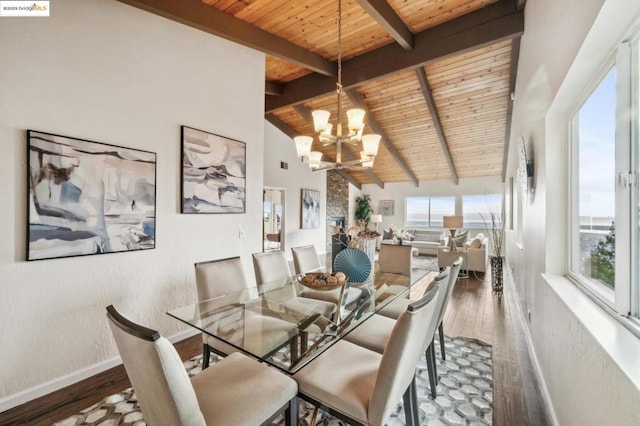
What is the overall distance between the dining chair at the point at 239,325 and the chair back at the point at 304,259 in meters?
0.75

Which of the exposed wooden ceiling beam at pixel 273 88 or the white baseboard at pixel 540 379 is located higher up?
the exposed wooden ceiling beam at pixel 273 88

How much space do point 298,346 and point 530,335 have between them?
236cm

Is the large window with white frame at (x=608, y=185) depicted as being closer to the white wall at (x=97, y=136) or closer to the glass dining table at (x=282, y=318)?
the glass dining table at (x=282, y=318)

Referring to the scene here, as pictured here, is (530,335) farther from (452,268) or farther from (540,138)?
(540,138)

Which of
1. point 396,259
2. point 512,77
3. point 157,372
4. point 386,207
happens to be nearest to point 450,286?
point 396,259

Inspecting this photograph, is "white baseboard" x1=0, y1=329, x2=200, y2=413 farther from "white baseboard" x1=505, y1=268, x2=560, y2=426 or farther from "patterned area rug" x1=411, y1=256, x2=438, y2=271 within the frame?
"patterned area rug" x1=411, y1=256, x2=438, y2=271

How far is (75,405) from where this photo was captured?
71.9 inches

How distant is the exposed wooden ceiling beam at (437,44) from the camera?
10.7ft

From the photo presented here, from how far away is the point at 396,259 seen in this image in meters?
3.24

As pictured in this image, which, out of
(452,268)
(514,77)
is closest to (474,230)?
(514,77)

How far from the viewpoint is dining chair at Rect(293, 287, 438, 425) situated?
3.68ft

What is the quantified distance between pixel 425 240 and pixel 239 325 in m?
7.98

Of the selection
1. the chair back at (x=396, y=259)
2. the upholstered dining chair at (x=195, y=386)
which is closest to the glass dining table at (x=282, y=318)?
the upholstered dining chair at (x=195, y=386)

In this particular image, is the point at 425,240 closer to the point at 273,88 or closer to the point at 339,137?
the point at 273,88
